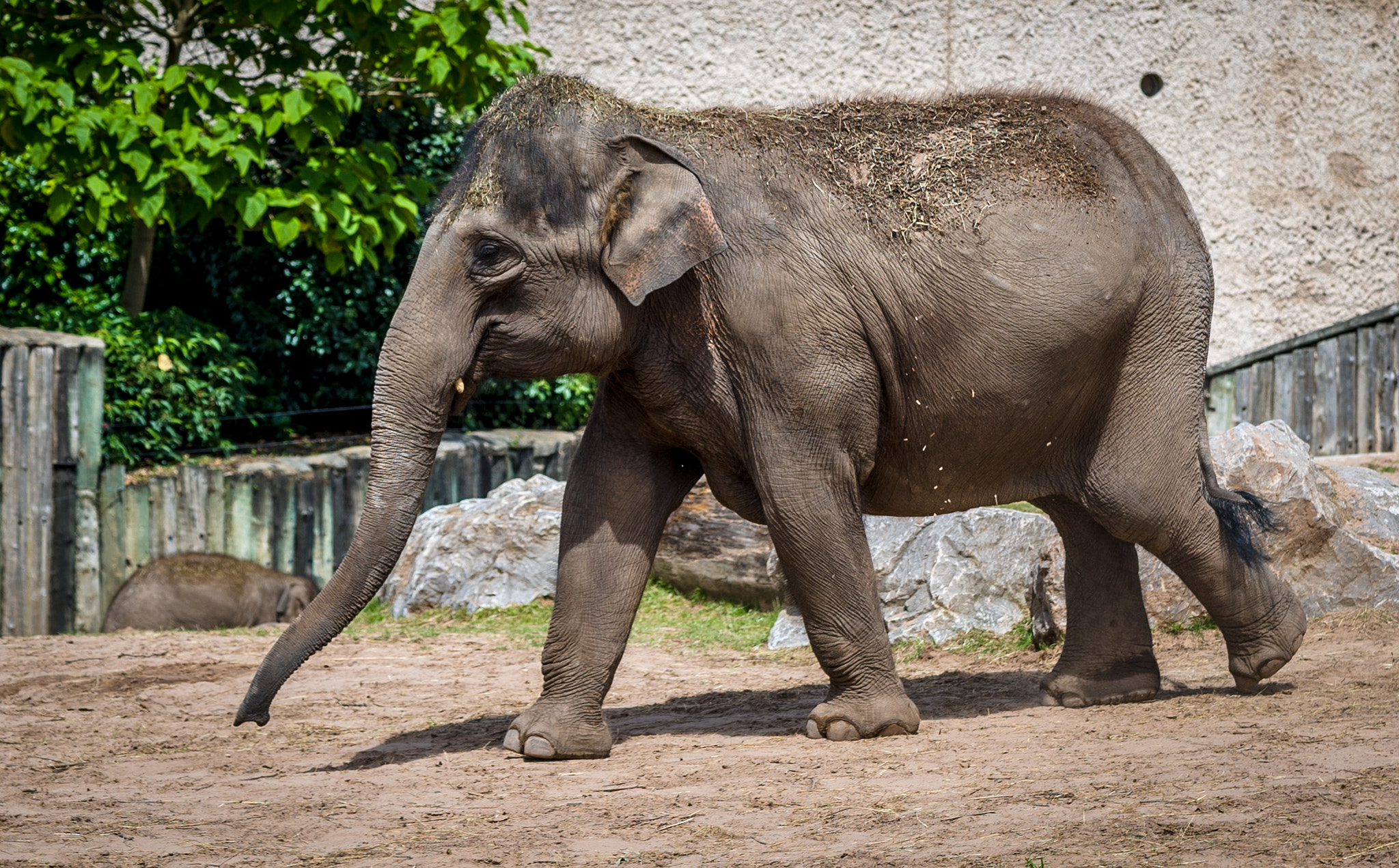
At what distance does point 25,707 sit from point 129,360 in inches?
192

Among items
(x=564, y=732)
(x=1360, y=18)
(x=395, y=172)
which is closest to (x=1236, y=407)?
(x=1360, y=18)

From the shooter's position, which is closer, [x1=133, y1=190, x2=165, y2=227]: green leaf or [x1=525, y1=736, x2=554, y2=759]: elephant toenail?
[x1=525, y1=736, x2=554, y2=759]: elephant toenail

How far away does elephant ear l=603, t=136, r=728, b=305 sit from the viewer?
15.4 ft

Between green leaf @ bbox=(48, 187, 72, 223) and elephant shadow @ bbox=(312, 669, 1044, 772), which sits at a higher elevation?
green leaf @ bbox=(48, 187, 72, 223)

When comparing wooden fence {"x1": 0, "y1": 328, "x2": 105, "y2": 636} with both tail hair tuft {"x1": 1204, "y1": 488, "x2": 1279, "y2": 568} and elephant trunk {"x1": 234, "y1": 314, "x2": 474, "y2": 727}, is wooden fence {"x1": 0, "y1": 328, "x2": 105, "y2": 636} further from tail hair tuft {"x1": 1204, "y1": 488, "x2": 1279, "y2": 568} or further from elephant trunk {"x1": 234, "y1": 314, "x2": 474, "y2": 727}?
tail hair tuft {"x1": 1204, "y1": 488, "x2": 1279, "y2": 568}

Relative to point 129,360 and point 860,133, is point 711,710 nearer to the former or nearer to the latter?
point 860,133

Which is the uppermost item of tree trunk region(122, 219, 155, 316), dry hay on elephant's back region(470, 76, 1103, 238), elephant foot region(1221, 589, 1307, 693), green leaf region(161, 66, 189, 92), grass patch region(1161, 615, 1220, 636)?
green leaf region(161, 66, 189, 92)

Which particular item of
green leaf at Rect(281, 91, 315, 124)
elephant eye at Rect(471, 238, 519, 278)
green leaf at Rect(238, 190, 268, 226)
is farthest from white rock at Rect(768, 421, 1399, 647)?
green leaf at Rect(281, 91, 315, 124)

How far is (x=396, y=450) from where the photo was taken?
464cm

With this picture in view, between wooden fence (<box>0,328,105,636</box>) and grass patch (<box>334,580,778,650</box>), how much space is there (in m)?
2.25

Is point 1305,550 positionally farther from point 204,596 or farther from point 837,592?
point 204,596

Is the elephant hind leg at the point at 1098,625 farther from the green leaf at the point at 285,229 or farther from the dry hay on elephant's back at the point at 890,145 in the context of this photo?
the green leaf at the point at 285,229

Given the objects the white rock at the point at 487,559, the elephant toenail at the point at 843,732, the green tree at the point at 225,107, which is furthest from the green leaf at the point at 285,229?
the elephant toenail at the point at 843,732

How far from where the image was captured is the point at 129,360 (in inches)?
421
